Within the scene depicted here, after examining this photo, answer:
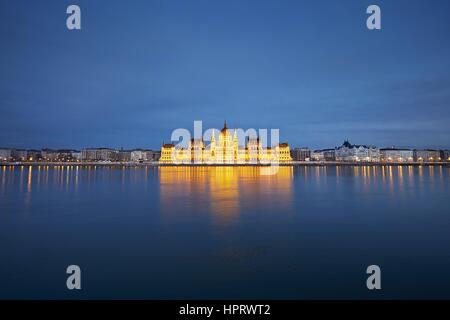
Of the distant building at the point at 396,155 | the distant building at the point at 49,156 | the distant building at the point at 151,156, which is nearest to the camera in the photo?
the distant building at the point at 396,155

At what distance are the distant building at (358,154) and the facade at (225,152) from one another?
50.1 meters

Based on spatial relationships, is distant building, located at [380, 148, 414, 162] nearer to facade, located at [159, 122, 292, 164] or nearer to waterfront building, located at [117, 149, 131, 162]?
facade, located at [159, 122, 292, 164]

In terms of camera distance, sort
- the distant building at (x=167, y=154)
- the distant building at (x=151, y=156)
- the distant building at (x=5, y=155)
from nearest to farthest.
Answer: the distant building at (x=167, y=154), the distant building at (x=5, y=155), the distant building at (x=151, y=156)

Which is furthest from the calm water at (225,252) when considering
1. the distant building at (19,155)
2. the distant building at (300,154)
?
the distant building at (19,155)

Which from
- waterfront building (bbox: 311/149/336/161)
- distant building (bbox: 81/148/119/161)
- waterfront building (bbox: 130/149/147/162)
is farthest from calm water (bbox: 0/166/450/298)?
distant building (bbox: 81/148/119/161)

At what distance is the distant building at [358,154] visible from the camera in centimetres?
14988

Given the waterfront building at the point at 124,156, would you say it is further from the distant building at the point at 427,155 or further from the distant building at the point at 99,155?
the distant building at the point at 427,155

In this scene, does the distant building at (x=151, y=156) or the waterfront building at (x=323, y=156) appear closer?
the waterfront building at (x=323, y=156)

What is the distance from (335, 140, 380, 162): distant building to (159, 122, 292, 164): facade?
50089 mm

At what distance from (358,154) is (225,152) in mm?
75013

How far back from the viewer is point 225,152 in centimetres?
11125
